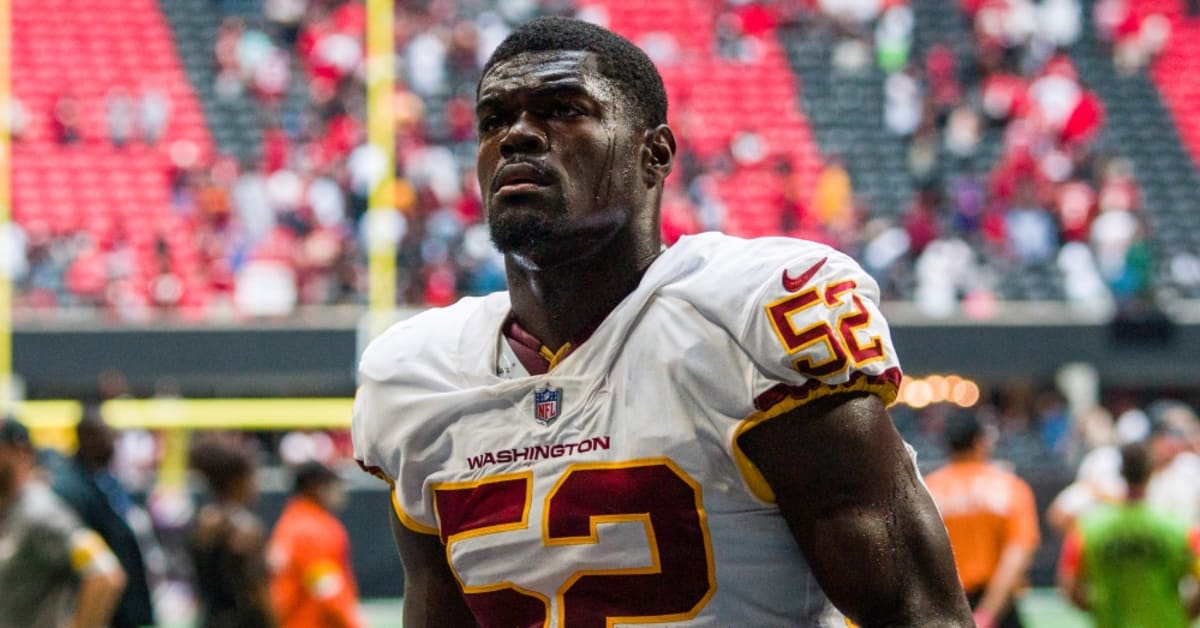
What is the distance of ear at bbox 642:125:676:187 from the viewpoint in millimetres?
2391

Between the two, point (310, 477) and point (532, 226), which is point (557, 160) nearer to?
point (532, 226)

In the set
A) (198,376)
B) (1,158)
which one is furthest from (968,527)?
(1,158)

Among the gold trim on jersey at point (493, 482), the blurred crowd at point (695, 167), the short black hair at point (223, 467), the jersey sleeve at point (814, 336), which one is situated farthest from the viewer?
the blurred crowd at point (695, 167)

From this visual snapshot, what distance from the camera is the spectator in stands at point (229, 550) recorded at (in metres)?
6.41

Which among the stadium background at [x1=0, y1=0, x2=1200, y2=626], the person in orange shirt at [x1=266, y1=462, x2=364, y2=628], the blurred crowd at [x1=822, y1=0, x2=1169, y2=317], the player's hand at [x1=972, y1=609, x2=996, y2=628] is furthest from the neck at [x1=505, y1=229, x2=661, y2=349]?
the blurred crowd at [x1=822, y1=0, x2=1169, y2=317]

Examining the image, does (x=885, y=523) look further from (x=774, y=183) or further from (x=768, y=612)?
(x=774, y=183)

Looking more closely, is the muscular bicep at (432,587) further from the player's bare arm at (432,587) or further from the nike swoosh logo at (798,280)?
the nike swoosh logo at (798,280)

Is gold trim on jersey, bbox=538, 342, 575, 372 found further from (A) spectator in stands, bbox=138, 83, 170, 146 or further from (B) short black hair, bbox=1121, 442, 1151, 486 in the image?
(A) spectator in stands, bbox=138, 83, 170, 146

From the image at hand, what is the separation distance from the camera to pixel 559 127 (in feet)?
7.57

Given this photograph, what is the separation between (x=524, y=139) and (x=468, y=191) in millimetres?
14747

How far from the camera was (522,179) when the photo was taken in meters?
2.29

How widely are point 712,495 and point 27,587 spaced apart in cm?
406

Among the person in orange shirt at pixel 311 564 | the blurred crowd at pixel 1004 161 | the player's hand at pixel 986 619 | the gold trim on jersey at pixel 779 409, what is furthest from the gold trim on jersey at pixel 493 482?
the blurred crowd at pixel 1004 161

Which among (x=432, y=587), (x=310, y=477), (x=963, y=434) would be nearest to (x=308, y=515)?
(x=310, y=477)
